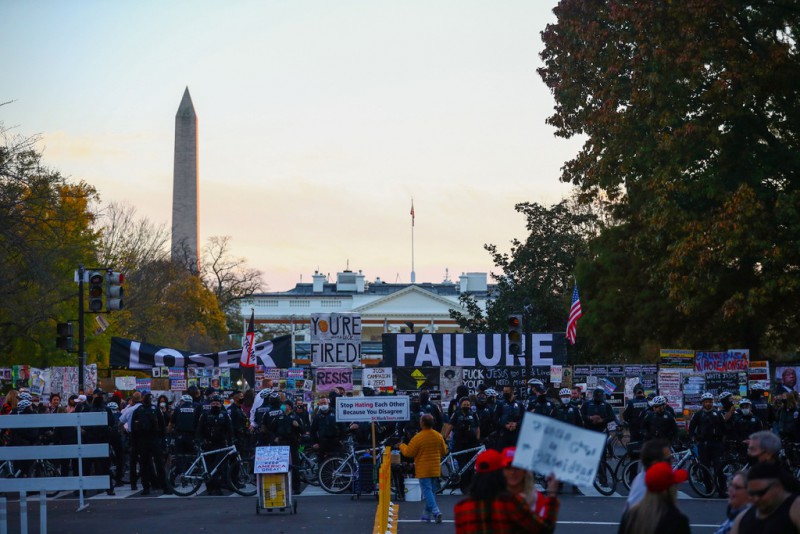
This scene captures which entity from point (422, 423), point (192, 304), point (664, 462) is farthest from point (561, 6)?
point (192, 304)

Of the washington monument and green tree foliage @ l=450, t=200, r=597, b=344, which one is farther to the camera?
the washington monument

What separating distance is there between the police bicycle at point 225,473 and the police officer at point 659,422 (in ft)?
22.8

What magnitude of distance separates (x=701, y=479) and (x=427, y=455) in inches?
226

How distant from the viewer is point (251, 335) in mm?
30172

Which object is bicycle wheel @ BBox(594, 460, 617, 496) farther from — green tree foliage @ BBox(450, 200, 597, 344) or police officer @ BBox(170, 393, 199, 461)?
green tree foliage @ BBox(450, 200, 597, 344)

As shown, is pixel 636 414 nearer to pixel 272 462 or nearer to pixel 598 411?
pixel 598 411

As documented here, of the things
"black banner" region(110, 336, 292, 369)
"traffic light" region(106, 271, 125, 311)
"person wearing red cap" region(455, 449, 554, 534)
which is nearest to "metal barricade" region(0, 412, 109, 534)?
"person wearing red cap" region(455, 449, 554, 534)

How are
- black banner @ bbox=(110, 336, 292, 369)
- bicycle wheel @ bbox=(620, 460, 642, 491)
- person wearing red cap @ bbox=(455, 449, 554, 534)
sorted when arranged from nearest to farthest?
person wearing red cap @ bbox=(455, 449, 554, 534) → bicycle wheel @ bbox=(620, 460, 642, 491) → black banner @ bbox=(110, 336, 292, 369)

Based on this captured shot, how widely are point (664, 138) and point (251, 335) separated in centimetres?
1115

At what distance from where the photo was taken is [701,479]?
66.0 feet

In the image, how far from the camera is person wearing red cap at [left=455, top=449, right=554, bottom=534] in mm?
7035

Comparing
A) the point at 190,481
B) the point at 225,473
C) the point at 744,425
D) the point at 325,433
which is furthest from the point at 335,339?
the point at 744,425

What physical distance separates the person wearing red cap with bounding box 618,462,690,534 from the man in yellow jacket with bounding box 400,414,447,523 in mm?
9952

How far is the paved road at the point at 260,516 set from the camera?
54.1ft
